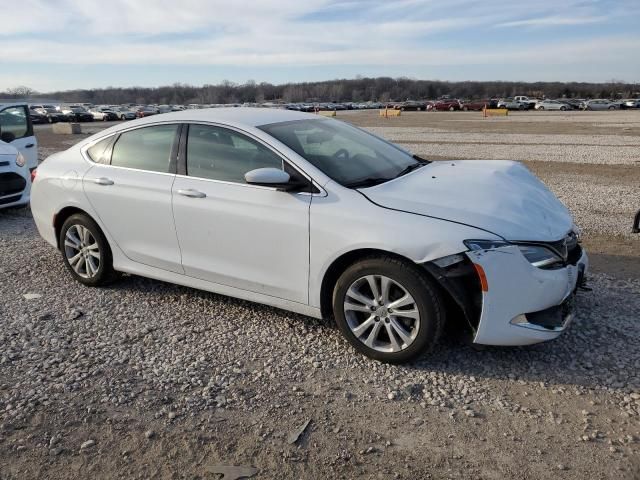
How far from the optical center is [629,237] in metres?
6.75

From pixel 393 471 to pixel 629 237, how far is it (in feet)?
17.6

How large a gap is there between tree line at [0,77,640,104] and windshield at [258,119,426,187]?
138 metres

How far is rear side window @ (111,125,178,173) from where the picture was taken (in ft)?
15.4

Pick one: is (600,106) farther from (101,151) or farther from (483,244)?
(483,244)

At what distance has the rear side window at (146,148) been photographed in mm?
4680

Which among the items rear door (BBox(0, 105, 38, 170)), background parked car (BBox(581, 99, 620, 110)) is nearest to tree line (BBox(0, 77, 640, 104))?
background parked car (BBox(581, 99, 620, 110))

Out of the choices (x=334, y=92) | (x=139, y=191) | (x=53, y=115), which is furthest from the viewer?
(x=334, y=92)

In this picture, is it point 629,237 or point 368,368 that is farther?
point 629,237

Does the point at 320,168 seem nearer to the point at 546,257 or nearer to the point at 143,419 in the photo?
the point at 546,257

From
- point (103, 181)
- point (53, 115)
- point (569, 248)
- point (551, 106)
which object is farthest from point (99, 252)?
point (551, 106)

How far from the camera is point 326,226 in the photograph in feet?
12.4

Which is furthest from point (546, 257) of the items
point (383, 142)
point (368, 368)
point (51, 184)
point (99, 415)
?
point (51, 184)

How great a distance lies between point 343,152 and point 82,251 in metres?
2.73

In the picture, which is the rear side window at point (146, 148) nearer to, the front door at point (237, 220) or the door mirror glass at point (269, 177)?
the front door at point (237, 220)
